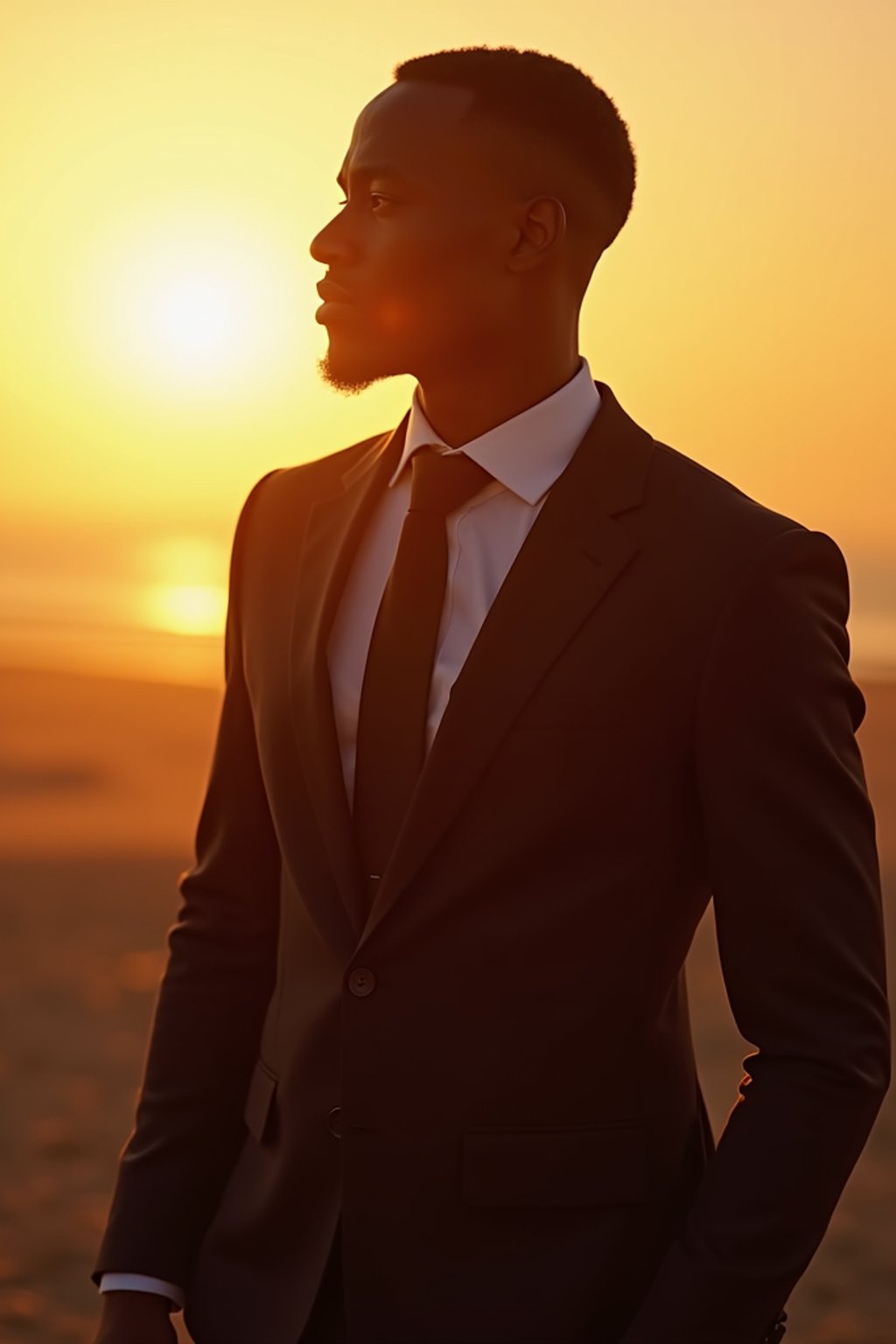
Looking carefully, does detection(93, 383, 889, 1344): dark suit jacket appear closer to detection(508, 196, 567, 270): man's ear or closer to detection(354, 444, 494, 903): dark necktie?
detection(354, 444, 494, 903): dark necktie

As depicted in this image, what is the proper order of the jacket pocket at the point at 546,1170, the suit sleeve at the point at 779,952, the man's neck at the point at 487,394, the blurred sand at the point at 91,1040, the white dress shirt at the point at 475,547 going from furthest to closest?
the blurred sand at the point at 91,1040 < the man's neck at the point at 487,394 < the white dress shirt at the point at 475,547 < the jacket pocket at the point at 546,1170 < the suit sleeve at the point at 779,952

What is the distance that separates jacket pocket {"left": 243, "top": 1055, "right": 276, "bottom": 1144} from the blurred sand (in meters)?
3.02

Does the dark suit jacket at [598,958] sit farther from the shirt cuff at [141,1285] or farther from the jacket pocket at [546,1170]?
the shirt cuff at [141,1285]

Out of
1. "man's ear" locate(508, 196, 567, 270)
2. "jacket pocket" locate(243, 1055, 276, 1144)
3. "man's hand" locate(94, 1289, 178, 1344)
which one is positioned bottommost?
"man's hand" locate(94, 1289, 178, 1344)

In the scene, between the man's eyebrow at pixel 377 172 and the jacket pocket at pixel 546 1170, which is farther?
the man's eyebrow at pixel 377 172

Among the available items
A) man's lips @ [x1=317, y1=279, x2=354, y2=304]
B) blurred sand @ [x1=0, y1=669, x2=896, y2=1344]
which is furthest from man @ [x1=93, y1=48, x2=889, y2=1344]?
blurred sand @ [x1=0, y1=669, x2=896, y2=1344]

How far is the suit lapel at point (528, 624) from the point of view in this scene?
2.20 metres

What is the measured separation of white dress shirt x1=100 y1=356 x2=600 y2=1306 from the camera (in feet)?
7.76

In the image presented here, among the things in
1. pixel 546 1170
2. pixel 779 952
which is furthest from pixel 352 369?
pixel 546 1170

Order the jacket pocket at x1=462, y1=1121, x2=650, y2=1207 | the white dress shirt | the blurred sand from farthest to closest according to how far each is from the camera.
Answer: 1. the blurred sand
2. the white dress shirt
3. the jacket pocket at x1=462, y1=1121, x2=650, y2=1207

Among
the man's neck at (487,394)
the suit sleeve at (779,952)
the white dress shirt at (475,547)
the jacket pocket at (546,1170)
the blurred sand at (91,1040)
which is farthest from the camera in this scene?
the blurred sand at (91,1040)

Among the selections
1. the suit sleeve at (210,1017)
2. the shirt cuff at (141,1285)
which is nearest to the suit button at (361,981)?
the suit sleeve at (210,1017)

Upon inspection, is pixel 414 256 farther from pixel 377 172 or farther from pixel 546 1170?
pixel 546 1170

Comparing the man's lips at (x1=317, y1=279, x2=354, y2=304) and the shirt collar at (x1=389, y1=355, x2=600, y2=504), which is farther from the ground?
the man's lips at (x1=317, y1=279, x2=354, y2=304)
